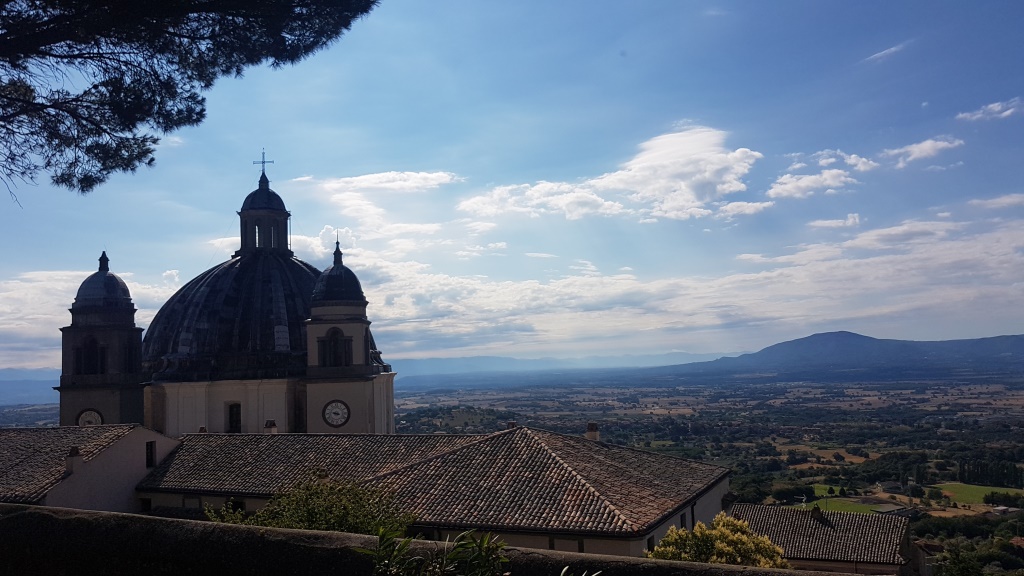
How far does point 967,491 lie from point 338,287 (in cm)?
6412

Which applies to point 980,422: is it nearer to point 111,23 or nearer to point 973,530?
point 973,530

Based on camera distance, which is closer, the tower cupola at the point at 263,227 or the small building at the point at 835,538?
the small building at the point at 835,538

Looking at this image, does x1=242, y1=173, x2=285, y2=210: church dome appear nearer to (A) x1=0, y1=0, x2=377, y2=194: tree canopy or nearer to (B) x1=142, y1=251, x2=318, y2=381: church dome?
(B) x1=142, y1=251, x2=318, y2=381: church dome

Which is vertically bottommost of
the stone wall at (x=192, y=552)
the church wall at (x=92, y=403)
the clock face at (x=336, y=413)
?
the stone wall at (x=192, y=552)

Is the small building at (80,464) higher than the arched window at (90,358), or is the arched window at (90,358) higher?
the arched window at (90,358)

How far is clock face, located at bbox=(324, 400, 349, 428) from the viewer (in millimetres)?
36156

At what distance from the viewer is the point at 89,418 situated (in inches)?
1432

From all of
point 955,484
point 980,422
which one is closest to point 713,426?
point 980,422

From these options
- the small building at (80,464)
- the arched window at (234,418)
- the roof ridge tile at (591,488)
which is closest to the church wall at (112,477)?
the small building at (80,464)

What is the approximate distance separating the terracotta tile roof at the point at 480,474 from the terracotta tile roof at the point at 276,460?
0.13 feet

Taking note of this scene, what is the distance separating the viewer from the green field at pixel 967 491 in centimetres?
7079

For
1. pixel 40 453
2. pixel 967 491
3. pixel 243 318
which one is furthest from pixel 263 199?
pixel 967 491

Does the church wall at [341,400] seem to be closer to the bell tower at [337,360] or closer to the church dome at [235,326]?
the bell tower at [337,360]

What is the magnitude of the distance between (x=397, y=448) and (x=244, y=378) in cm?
1184
